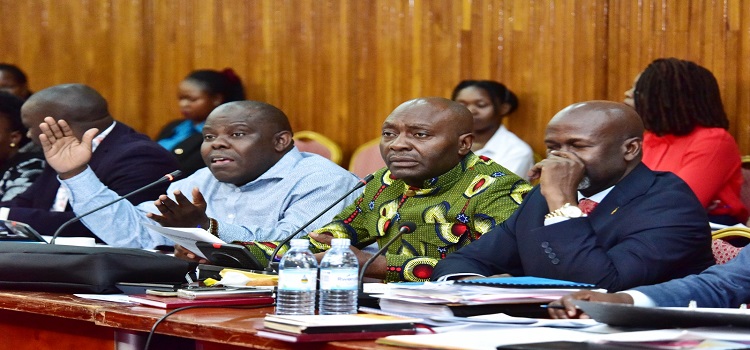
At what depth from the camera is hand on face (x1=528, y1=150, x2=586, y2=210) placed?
2688 mm

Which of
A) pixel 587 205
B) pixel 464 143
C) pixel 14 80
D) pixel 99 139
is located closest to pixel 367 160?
pixel 99 139

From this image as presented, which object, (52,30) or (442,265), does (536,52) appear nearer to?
(442,265)

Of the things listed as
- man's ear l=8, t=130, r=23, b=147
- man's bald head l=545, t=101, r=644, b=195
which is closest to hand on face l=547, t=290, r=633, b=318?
man's bald head l=545, t=101, r=644, b=195

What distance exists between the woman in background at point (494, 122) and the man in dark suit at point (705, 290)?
2.88m

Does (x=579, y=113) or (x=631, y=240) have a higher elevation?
(x=579, y=113)

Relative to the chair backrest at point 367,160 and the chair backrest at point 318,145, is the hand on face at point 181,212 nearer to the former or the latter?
the chair backrest at point 367,160

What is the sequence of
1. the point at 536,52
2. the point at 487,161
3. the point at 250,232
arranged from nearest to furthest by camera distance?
the point at 487,161, the point at 250,232, the point at 536,52

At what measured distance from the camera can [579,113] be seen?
2.79 metres

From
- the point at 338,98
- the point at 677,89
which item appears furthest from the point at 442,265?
the point at 338,98

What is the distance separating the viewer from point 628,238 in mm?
2648

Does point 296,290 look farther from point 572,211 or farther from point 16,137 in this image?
point 16,137

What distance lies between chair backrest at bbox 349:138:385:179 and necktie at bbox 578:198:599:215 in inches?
104

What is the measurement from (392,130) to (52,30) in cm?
483

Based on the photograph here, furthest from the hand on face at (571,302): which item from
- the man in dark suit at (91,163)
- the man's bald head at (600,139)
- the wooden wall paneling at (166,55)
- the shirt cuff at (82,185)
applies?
the wooden wall paneling at (166,55)
